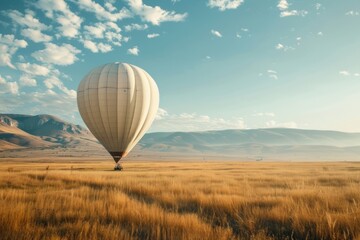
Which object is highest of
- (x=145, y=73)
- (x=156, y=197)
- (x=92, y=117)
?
(x=145, y=73)

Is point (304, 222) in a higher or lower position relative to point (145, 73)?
lower

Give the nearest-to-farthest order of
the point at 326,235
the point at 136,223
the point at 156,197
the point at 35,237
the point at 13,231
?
the point at 35,237 → the point at 13,231 → the point at 326,235 → the point at 136,223 → the point at 156,197

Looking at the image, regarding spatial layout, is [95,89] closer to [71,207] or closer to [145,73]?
[145,73]

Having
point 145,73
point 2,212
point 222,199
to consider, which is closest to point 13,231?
point 2,212

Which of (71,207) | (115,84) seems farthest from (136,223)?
(115,84)

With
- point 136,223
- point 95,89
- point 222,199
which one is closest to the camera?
point 136,223

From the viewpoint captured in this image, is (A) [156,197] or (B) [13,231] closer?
(B) [13,231]
